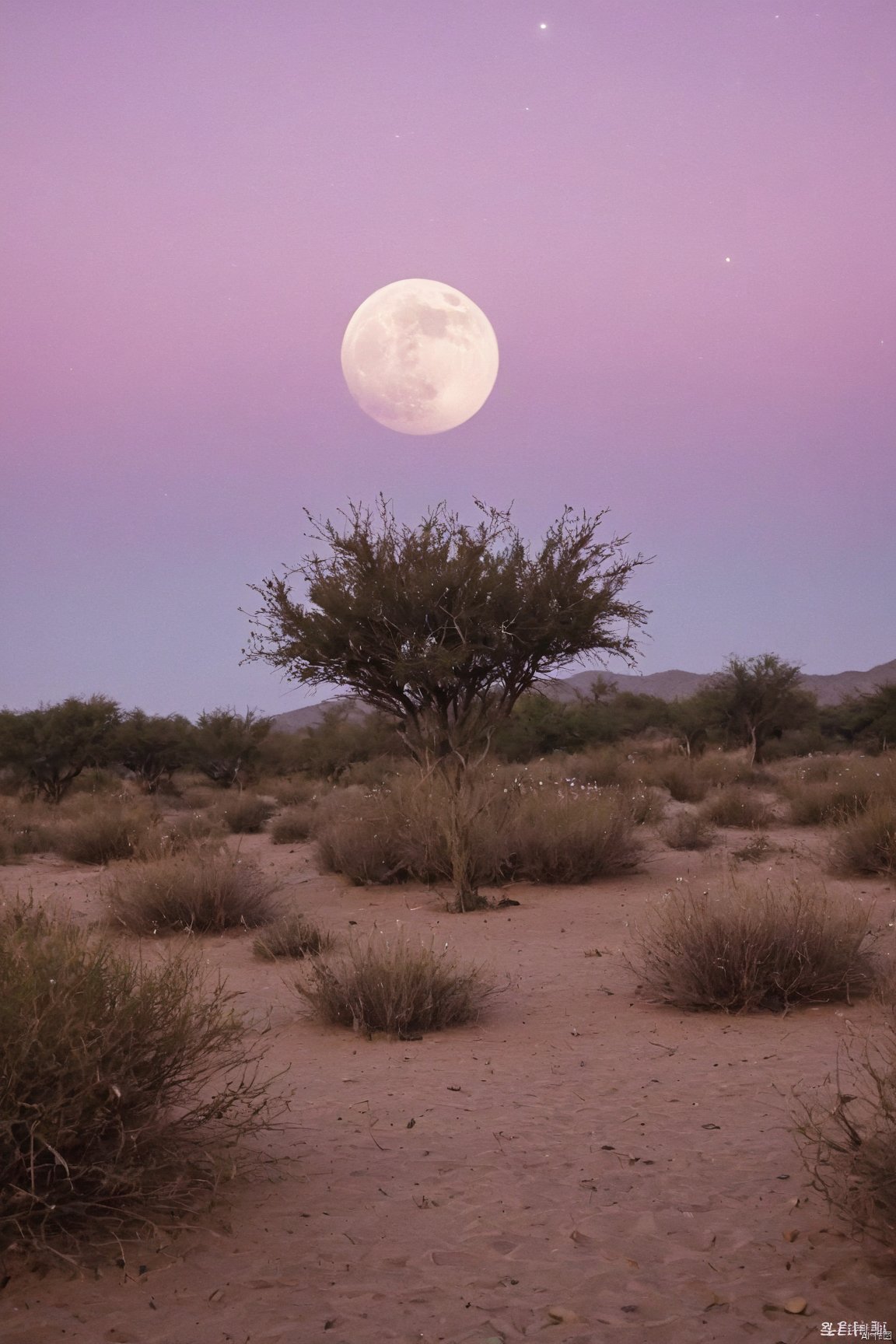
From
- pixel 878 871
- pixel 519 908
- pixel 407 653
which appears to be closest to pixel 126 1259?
pixel 519 908

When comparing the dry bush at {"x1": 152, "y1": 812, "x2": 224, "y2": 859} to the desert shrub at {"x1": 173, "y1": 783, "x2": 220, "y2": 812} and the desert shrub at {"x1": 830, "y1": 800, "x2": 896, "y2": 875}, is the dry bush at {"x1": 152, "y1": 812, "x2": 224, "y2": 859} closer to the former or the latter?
the desert shrub at {"x1": 173, "y1": 783, "x2": 220, "y2": 812}

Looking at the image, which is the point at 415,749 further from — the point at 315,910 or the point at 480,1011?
the point at 480,1011

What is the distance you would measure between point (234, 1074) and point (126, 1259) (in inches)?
94.8

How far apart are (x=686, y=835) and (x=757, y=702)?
23272 millimetres

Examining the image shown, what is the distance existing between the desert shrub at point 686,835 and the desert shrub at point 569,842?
223 centimetres

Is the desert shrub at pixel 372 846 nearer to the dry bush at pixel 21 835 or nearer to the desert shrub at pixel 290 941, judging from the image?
the desert shrub at pixel 290 941

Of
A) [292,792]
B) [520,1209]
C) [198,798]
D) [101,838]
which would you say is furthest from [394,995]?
[198,798]

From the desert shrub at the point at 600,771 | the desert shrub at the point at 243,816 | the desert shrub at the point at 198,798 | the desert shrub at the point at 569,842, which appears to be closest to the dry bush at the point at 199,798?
A: the desert shrub at the point at 198,798

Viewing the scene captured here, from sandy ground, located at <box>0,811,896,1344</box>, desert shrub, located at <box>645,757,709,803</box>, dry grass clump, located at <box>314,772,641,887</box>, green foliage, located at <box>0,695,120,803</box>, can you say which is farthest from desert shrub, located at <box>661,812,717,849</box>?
green foliage, located at <box>0,695,120,803</box>

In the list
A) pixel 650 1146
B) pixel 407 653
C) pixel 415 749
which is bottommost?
pixel 650 1146

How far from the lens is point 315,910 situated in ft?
41.4

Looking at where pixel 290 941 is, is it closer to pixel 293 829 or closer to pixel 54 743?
pixel 293 829

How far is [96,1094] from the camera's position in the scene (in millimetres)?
3920

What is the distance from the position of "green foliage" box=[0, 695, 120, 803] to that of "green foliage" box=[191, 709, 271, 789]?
4.76 metres
